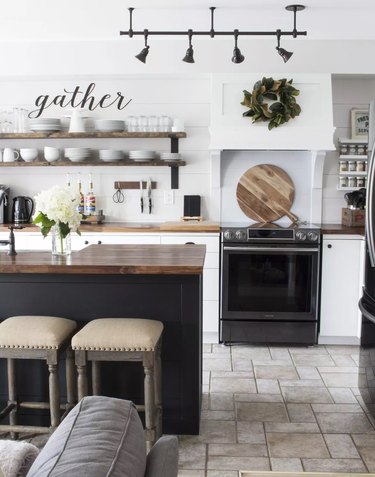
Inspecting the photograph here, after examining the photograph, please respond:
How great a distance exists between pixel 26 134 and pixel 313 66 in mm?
2616

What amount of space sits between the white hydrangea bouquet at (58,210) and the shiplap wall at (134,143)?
7.53ft

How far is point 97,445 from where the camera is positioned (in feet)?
Answer: 3.93

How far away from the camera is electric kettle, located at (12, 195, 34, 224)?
5.28 m

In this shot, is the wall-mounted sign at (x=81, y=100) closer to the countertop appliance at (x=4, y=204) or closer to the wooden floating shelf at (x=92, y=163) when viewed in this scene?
the wooden floating shelf at (x=92, y=163)

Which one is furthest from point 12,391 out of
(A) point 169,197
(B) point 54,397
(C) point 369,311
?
(A) point 169,197

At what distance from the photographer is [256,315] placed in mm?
4758

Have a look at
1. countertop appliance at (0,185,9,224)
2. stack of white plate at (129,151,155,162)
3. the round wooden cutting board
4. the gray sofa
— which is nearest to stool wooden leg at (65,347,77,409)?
the gray sofa

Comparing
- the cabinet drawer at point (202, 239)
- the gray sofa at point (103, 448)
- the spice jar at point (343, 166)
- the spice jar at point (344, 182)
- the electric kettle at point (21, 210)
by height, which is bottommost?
the gray sofa at point (103, 448)

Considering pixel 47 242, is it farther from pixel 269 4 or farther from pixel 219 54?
pixel 269 4

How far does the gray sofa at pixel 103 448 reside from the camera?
3.68 ft

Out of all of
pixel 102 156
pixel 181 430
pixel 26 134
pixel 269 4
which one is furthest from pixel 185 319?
pixel 26 134

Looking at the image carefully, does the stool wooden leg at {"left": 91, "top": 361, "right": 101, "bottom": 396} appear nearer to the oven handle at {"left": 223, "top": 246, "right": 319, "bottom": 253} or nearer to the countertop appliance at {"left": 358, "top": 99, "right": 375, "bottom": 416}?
the countertop appliance at {"left": 358, "top": 99, "right": 375, "bottom": 416}

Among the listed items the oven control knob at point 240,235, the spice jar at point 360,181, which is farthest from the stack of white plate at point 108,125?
the spice jar at point 360,181

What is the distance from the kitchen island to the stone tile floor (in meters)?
0.26
